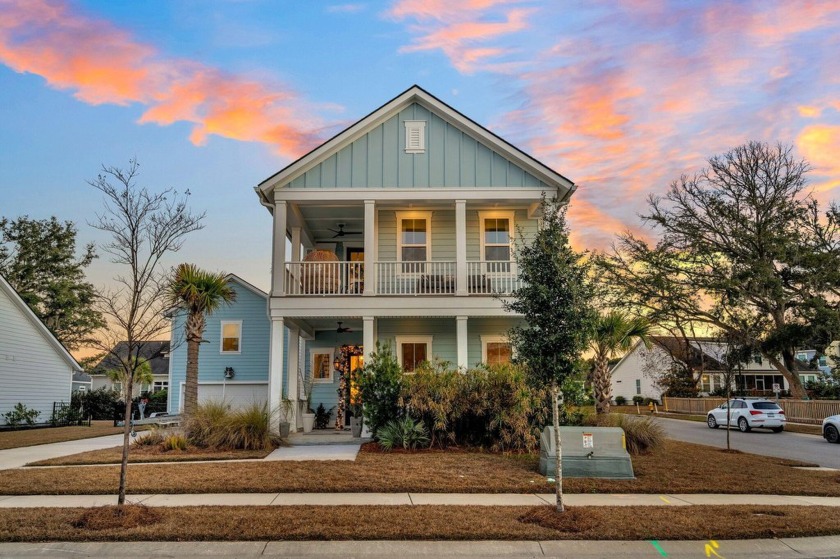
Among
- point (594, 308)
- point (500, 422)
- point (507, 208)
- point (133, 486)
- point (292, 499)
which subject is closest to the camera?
point (594, 308)

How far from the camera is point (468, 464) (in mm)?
12164

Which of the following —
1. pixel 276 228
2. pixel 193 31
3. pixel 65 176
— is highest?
pixel 193 31

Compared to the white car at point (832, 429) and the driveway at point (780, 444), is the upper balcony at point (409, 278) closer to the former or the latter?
the driveway at point (780, 444)

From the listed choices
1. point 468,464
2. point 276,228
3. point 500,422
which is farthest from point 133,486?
point 276,228

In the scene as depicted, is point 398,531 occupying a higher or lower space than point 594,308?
lower

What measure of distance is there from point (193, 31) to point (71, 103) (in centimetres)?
465

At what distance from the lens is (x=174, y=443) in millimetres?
13719

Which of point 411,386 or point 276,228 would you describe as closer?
point 411,386

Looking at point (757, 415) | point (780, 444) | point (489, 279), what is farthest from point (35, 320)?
point (757, 415)

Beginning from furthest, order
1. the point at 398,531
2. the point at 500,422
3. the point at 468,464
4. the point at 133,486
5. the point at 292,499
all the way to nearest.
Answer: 1. the point at 500,422
2. the point at 468,464
3. the point at 133,486
4. the point at 292,499
5. the point at 398,531

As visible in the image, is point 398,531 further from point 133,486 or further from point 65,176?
point 65,176

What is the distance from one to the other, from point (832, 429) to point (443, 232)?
15.5m

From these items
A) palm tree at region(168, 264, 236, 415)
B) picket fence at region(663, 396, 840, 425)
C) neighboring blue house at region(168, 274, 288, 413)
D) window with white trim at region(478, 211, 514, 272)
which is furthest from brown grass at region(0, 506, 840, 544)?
picket fence at region(663, 396, 840, 425)

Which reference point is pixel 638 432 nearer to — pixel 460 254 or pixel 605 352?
pixel 605 352
